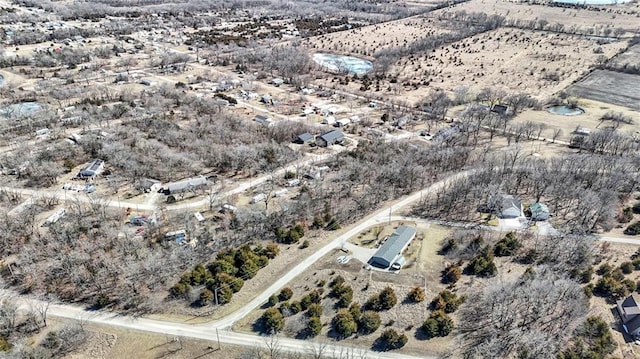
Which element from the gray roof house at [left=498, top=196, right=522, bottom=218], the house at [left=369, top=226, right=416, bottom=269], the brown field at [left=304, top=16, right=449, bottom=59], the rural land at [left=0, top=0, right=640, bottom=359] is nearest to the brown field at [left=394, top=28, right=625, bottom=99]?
the rural land at [left=0, top=0, right=640, bottom=359]

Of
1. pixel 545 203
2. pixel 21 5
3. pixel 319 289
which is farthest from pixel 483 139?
pixel 21 5

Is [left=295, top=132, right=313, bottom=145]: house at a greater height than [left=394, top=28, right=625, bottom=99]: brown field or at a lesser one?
lesser

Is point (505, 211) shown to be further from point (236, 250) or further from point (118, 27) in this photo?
point (118, 27)

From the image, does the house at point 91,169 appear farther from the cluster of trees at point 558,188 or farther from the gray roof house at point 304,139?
the cluster of trees at point 558,188

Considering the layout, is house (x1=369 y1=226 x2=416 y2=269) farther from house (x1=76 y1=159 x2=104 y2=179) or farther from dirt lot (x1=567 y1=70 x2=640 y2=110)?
dirt lot (x1=567 y1=70 x2=640 y2=110)

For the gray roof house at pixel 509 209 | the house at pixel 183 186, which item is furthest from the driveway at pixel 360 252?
the house at pixel 183 186


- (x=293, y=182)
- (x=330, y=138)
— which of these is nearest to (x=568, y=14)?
(x=330, y=138)
